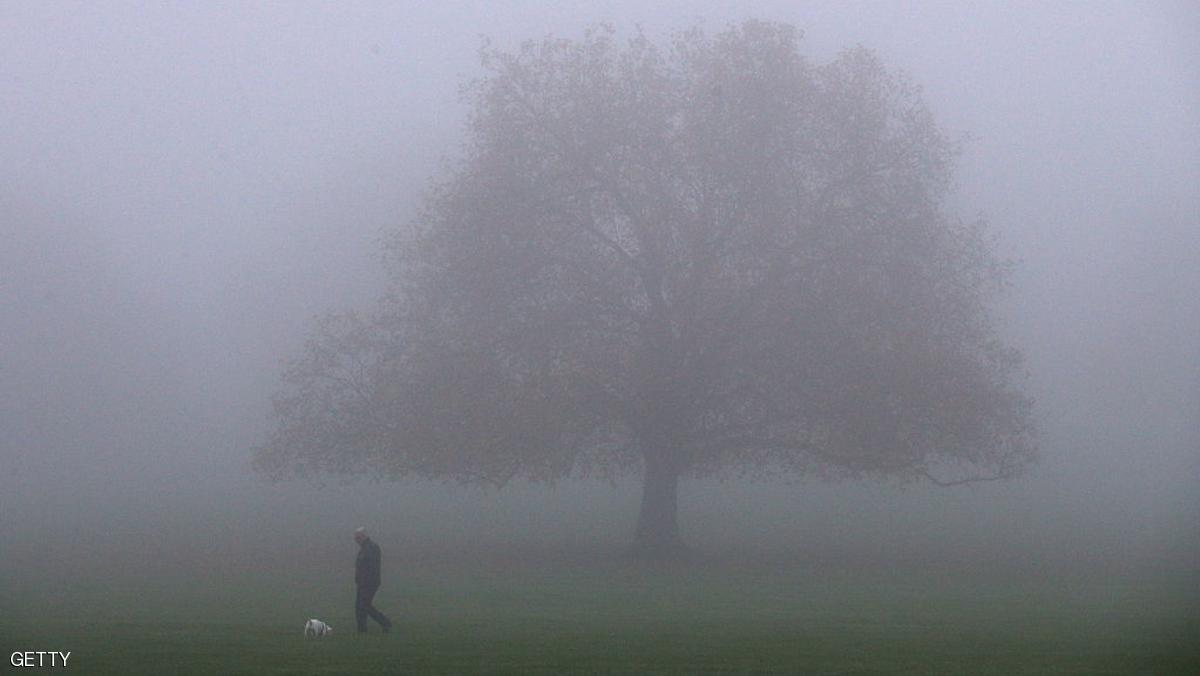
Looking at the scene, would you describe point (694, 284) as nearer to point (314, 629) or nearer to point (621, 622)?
point (621, 622)

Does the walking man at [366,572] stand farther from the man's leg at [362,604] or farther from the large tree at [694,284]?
the large tree at [694,284]

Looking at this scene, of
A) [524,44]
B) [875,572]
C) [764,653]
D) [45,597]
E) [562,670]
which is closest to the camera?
[562,670]

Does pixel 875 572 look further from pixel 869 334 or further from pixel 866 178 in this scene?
pixel 866 178

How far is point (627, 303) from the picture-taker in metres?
43.6

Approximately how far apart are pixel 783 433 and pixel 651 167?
8207mm

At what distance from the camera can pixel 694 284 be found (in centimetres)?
4269

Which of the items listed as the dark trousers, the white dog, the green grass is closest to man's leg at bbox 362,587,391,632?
the dark trousers

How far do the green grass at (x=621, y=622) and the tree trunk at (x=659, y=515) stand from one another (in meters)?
1.53

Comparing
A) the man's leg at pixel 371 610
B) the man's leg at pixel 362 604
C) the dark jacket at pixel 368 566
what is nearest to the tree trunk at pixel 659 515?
the man's leg at pixel 371 610

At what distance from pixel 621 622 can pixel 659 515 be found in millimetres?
17191

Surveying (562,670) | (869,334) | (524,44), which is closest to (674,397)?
(869,334)

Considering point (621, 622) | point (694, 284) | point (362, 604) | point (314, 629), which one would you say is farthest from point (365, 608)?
point (694, 284)

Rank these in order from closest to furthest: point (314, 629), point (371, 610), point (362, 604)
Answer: point (314, 629) < point (362, 604) < point (371, 610)

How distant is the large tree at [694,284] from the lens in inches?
1646
